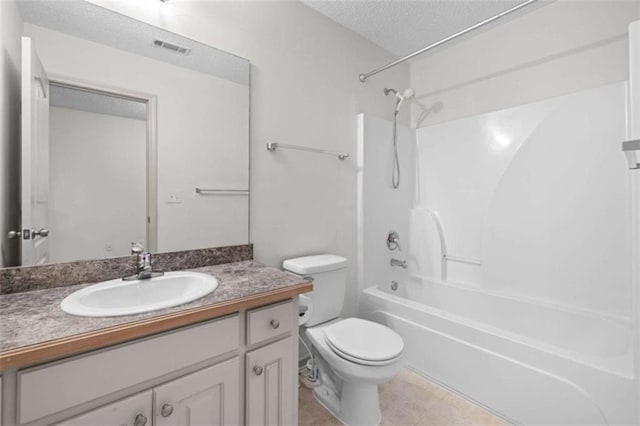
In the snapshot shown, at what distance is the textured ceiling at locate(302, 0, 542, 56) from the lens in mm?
1905

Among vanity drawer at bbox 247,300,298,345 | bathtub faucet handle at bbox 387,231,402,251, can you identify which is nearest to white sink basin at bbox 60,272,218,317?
vanity drawer at bbox 247,300,298,345

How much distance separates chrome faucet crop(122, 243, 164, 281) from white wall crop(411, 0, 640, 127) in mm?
2474

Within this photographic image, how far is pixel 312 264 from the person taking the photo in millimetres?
1733

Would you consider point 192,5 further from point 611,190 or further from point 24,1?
point 611,190

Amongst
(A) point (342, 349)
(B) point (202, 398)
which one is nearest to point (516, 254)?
(A) point (342, 349)

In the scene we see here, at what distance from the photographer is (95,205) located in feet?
3.99

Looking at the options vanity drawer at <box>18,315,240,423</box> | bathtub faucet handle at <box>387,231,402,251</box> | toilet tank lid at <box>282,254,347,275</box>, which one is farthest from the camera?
bathtub faucet handle at <box>387,231,402,251</box>

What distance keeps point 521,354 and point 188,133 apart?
2.08 metres

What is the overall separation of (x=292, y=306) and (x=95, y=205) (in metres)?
0.94

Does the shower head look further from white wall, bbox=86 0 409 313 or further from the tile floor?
the tile floor

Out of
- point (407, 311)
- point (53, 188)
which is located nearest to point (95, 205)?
point (53, 188)

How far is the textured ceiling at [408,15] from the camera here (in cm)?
191

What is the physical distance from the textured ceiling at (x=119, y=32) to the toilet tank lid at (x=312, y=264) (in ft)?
3.64

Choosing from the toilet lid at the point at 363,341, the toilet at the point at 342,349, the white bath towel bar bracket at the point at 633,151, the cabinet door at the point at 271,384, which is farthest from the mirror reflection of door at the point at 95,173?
the white bath towel bar bracket at the point at 633,151
